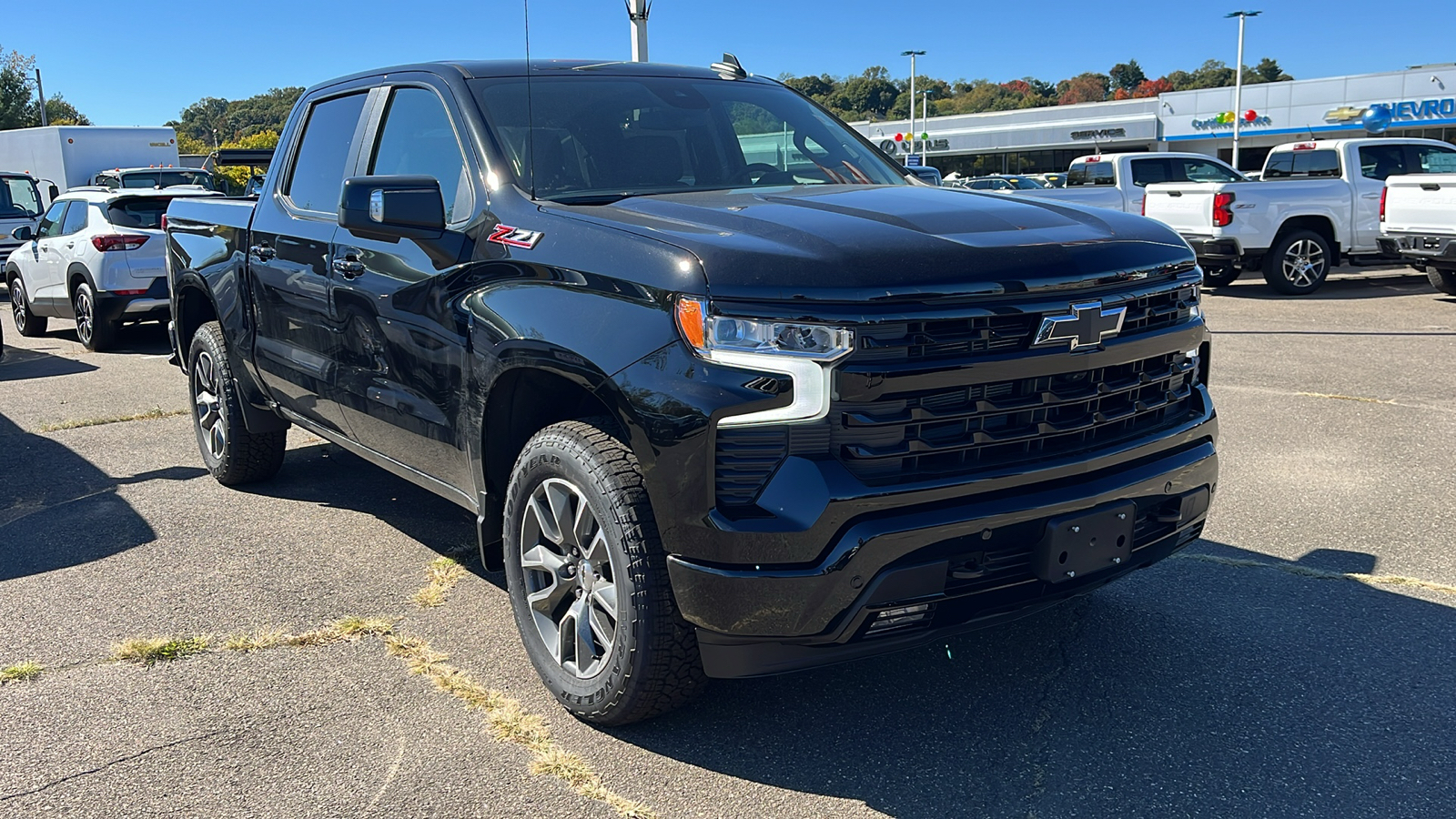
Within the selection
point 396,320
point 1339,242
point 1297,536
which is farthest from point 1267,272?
point 396,320

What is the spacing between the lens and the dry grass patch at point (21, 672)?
372 cm

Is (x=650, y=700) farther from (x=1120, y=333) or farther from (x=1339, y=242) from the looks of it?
(x=1339, y=242)

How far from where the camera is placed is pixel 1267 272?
14203 mm

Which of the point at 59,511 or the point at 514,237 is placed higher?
the point at 514,237

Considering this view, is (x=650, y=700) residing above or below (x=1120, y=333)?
below

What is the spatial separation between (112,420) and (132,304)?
4344 mm

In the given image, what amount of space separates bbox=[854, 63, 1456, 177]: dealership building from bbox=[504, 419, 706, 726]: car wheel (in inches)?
1505

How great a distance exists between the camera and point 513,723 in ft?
11.0

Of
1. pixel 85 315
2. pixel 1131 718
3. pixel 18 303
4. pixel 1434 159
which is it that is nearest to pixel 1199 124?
pixel 1434 159

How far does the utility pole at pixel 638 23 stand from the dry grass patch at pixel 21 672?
8.50 metres

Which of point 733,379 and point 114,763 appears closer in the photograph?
point 733,379

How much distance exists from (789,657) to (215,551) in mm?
3168

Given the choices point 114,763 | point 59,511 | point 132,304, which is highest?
point 132,304

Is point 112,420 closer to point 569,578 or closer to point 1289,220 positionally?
point 569,578
